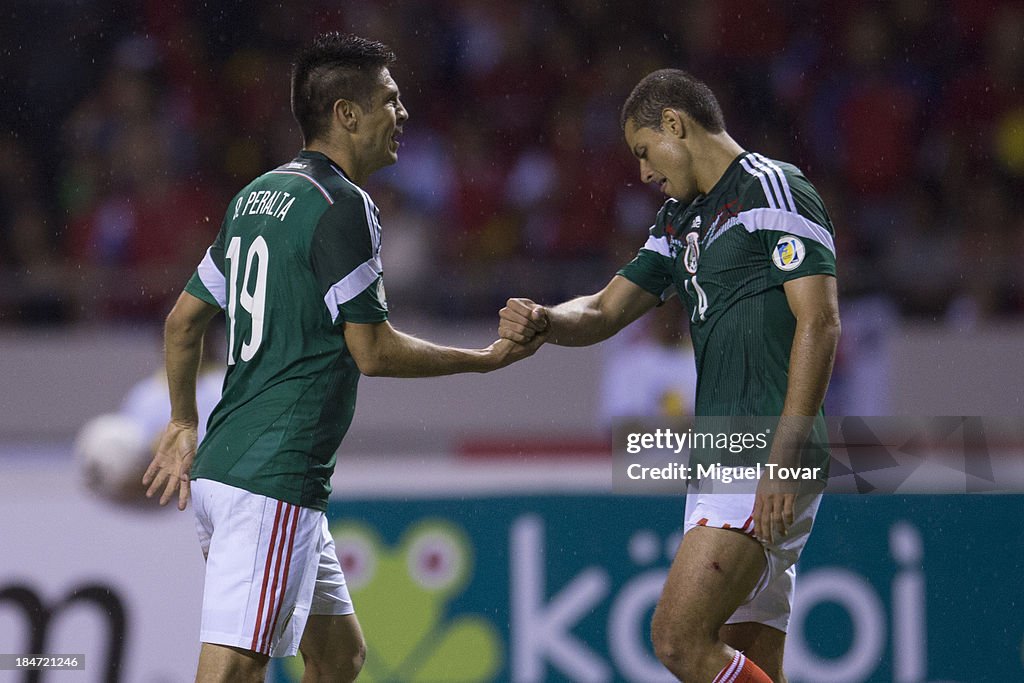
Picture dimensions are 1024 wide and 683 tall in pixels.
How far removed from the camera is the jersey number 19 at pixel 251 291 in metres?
3.54

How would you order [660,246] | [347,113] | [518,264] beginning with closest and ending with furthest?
[347,113] < [660,246] < [518,264]

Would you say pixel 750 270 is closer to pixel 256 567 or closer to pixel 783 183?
pixel 783 183

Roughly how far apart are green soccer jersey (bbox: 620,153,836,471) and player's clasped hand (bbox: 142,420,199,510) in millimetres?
1487

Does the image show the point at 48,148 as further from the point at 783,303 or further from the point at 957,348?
the point at 783,303

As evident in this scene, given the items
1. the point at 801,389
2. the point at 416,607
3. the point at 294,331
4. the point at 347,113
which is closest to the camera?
the point at 294,331

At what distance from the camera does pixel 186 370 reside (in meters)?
3.88

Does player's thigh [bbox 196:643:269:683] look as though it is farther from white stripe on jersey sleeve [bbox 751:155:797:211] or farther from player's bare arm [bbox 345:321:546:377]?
white stripe on jersey sleeve [bbox 751:155:797:211]

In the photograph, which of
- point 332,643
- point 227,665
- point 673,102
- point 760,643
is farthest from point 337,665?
point 673,102

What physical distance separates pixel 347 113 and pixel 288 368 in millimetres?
743

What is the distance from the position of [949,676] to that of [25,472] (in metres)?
3.68

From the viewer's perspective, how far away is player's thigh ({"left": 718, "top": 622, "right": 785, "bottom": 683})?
4.03 m

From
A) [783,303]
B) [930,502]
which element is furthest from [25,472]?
[930,502]

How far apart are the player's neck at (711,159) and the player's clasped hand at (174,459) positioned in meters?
1.66

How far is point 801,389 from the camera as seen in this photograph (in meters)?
3.65
